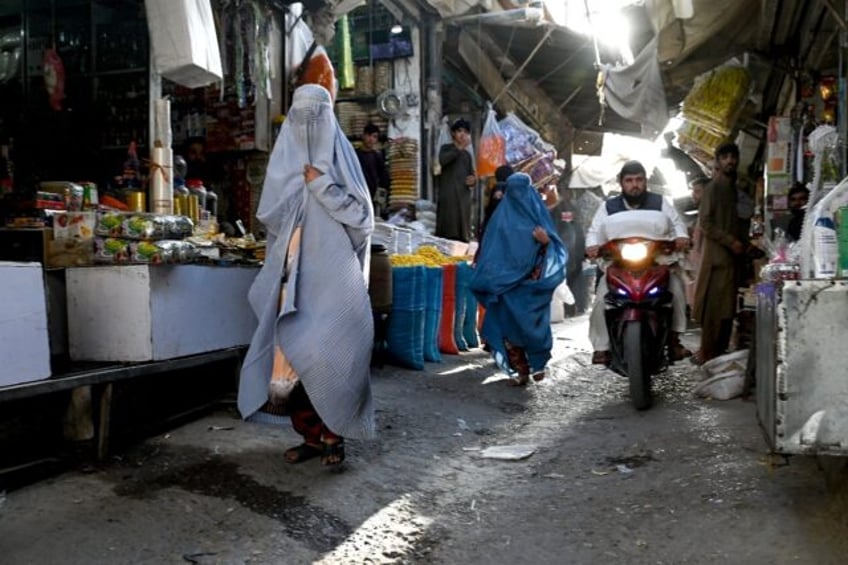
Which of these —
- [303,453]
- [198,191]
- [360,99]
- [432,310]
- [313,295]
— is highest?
[360,99]

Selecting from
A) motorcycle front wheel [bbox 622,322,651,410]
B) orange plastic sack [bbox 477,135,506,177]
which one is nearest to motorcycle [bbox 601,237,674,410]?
motorcycle front wheel [bbox 622,322,651,410]

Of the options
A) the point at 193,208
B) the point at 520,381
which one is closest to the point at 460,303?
the point at 520,381

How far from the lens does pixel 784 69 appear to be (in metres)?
7.56

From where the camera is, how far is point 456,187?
9594 mm

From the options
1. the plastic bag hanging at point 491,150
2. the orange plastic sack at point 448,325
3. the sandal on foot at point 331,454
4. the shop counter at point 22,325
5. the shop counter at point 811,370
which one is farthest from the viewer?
the plastic bag hanging at point 491,150

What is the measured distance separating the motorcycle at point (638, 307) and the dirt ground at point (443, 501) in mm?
426

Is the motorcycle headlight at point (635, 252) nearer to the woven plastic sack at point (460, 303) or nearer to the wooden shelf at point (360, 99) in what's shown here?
the woven plastic sack at point (460, 303)

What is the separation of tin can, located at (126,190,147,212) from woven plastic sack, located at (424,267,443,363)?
2.51 meters

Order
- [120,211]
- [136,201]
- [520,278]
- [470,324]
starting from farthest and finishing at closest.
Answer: [470,324], [520,278], [136,201], [120,211]

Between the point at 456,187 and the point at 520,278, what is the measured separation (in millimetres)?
3496

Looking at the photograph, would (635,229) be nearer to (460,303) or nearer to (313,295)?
(313,295)

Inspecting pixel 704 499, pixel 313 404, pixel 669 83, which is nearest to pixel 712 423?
pixel 704 499

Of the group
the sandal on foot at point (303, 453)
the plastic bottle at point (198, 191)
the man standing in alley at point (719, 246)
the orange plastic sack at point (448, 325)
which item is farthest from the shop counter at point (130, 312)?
the man standing in alley at point (719, 246)

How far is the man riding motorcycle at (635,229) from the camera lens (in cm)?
541
